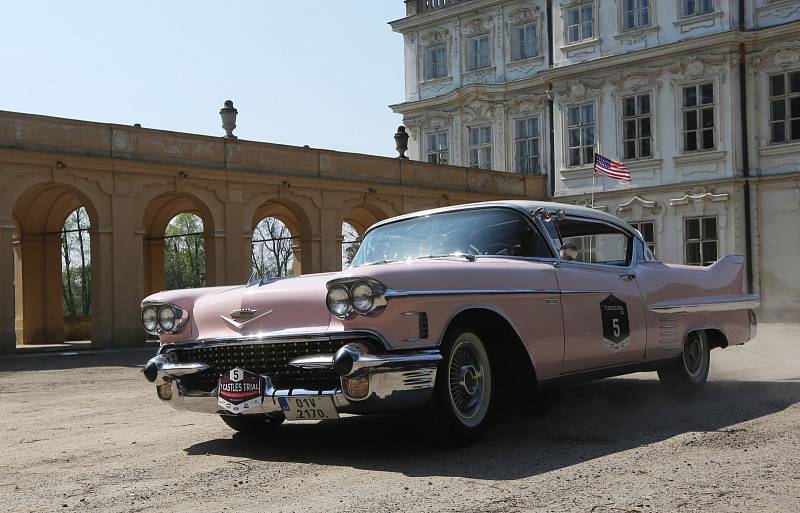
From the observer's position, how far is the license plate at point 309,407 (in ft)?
17.4

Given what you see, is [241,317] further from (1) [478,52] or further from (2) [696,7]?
(1) [478,52]

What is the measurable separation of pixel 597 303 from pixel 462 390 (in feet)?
5.29

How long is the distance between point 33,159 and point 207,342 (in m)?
16.1

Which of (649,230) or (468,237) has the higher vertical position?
(649,230)

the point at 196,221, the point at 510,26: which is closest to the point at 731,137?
the point at 510,26

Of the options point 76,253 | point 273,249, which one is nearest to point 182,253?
point 76,253

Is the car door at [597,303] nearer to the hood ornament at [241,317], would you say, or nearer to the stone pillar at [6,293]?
the hood ornament at [241,317]

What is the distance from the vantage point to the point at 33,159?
20344 millimetres

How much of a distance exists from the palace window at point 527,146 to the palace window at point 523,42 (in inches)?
93.5

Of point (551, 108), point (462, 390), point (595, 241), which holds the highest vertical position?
point (551, 108)

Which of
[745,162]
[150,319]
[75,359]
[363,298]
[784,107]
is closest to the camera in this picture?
[363,298]

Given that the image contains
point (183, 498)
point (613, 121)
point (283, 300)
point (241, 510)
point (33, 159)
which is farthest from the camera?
point (613, 121)

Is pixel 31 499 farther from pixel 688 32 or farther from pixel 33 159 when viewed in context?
pixel 688 32

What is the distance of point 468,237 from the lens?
678cm
